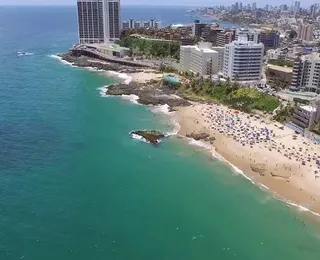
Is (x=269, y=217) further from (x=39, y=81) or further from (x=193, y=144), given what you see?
(x=39, y=81)

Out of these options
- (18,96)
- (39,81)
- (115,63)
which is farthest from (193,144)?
(115,63)

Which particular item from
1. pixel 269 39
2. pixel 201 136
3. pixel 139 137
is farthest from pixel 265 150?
pixel 269 39

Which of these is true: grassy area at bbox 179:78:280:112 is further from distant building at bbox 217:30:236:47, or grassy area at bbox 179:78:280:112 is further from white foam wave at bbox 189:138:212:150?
distant building at bbox 217:30:236:47

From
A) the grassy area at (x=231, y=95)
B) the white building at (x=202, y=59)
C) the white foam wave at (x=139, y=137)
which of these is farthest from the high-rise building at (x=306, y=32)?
the white foam wave at (x=139, y=137)

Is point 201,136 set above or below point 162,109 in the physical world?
below

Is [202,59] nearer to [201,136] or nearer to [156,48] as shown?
[156,48]

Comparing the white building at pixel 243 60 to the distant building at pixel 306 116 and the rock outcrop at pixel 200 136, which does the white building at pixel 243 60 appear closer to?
the distant building at pixel 306 116

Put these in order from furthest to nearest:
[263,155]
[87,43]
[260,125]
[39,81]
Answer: [87,43]
[39,81]
[260,125]
[263,155]
